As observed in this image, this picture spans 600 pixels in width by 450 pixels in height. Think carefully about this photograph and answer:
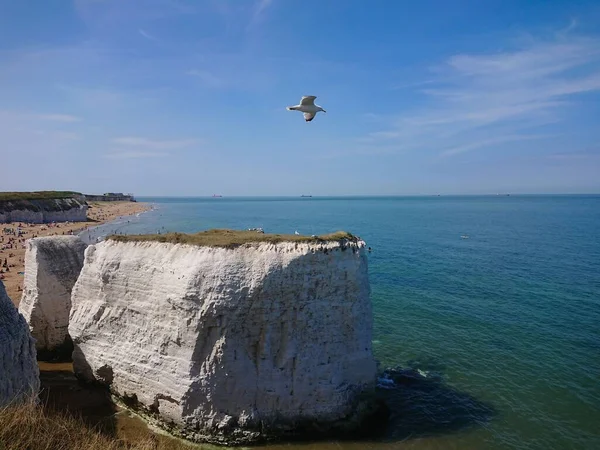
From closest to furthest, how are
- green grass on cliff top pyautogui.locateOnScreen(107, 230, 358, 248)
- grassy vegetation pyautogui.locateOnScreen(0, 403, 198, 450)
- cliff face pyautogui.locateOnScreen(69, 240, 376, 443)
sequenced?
grassy vegetation pyautogui.locateOnScreen(0, 403, 198, 450) → cliff face pyautogui.locateOnScreen(69, 240, 376, 443) → green grass on cliff top pyautogui.locateOnScreen(107, 230, 358, 248)

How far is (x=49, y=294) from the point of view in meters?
22.7

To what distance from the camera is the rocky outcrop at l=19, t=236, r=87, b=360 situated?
22.5 metres

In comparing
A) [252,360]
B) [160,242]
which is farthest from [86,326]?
[252,360]

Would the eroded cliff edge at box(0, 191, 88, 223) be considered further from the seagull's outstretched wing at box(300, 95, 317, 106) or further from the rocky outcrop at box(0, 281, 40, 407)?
the seagull's outstretched wing at box(300, 95, 317, 106)

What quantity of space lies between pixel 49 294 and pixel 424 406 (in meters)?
21.3

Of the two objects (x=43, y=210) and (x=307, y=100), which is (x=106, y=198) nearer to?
(x=43, y=210)

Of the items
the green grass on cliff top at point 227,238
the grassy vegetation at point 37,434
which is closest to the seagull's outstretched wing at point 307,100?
the green grass on cliff top at point 227,238

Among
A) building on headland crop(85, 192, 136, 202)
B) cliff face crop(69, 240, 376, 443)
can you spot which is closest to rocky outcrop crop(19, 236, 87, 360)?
cliff face crop(69, 240, 376, 443)

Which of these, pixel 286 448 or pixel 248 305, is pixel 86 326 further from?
pixel 286 448

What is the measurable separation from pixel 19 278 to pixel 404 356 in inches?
1418

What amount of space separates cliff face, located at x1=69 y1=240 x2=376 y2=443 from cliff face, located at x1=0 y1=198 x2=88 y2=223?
75.8m

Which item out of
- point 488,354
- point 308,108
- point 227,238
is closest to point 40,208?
point 227,238

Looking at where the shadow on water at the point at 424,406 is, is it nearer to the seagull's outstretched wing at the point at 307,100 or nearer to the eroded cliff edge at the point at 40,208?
the seagull's outstretched wing at the point at 307,100

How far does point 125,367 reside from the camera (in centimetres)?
1827
